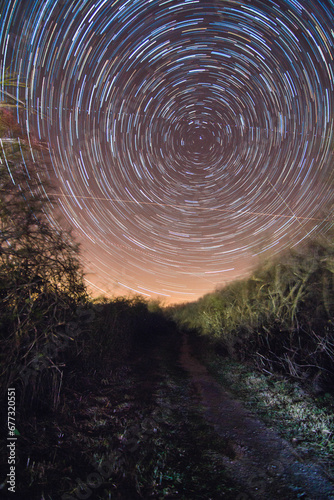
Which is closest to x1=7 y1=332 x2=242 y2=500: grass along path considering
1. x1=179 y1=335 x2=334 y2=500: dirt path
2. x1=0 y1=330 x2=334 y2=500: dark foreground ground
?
x1=0 y1=330 x2=334 y2=500: dark foreground ground

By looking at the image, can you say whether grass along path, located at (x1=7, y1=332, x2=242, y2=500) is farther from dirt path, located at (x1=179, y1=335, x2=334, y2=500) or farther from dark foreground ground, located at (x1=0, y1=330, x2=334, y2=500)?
dirt path, located at (x1=179, y1=335, x2=334, y2=500)

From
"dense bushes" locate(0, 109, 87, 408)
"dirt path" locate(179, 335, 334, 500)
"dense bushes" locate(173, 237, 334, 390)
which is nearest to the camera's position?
"dirt path" locate(179, 335, 334, 500)

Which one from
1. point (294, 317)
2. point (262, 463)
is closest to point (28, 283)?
point (262, 463)

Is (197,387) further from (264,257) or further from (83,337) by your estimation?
(264,257)

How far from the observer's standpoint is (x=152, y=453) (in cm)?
432

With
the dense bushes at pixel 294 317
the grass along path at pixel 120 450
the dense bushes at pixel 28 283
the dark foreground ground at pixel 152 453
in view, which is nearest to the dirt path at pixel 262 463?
the dark foreground ground at pixel 152 453

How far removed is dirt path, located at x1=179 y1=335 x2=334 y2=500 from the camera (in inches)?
134

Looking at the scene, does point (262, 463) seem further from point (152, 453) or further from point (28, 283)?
point (28, 283)

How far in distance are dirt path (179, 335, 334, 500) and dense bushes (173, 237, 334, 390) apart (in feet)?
7.46

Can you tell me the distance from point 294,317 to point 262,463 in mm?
5881

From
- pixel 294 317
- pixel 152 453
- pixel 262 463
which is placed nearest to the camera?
pixel 262 463

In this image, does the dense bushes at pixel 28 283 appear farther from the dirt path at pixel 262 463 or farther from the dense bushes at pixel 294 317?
the dense bushes at pixel 294 317


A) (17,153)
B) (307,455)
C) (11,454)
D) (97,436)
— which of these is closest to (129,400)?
(97,436)

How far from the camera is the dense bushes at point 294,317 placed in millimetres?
7398
